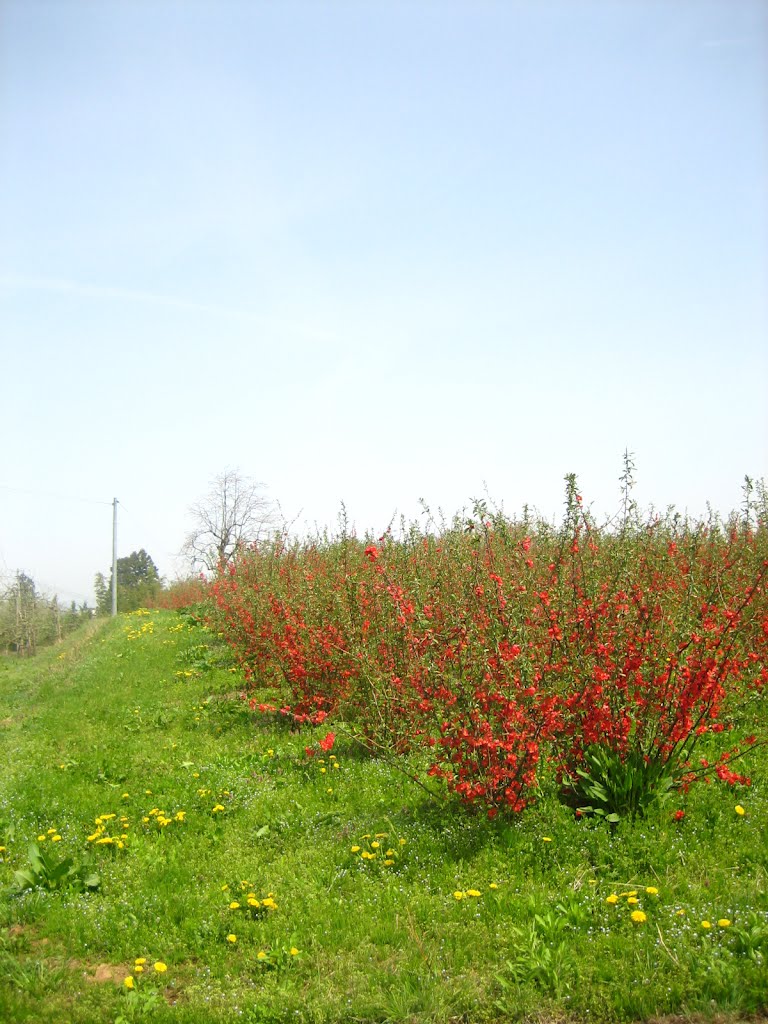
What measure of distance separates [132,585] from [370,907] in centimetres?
3943

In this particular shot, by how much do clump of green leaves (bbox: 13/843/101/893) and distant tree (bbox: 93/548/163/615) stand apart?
24580 millimetres

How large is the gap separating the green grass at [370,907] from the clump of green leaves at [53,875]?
0.09 m

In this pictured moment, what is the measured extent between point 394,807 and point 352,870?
851mm

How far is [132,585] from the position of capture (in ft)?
134

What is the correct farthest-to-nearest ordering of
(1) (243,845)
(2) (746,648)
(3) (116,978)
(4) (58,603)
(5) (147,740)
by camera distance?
1. (4) (58,603)
2. (5) (147,740)
3. (2) (746,648)
4. (1) (243,845)
5. (3) (116,978)

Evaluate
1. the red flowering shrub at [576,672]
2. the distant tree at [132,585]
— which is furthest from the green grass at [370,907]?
the distant tree at [132,585]

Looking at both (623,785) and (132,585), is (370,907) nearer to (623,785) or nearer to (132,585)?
(623,785)

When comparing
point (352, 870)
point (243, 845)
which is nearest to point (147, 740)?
point (243, 845)

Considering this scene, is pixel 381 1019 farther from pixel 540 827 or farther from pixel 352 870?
pixel 540 827

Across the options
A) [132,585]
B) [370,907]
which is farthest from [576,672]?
[132,585]

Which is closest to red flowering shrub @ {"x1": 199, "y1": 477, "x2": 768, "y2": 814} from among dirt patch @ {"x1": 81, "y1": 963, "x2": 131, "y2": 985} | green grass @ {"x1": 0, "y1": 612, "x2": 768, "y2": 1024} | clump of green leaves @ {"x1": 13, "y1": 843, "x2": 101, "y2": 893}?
green grass @ {"x1": 0, "y1": 612, "x2": 768, "y2": 1024}

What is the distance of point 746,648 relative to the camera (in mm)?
6234

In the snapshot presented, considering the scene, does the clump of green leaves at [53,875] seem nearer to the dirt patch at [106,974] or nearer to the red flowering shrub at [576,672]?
the dirt patch at [106,974]

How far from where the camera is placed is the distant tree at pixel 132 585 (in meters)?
32.5
